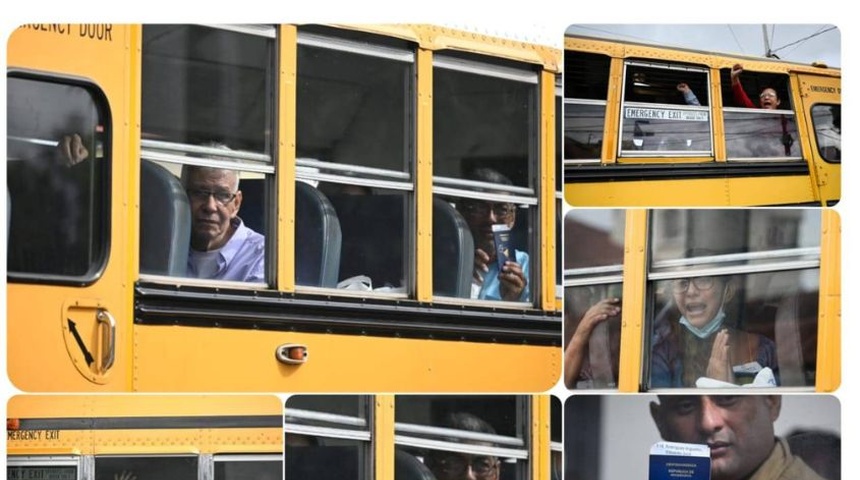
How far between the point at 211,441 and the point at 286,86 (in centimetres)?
79

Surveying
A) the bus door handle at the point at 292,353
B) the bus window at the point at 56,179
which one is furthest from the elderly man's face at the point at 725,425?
the bus window at the point at 56,179

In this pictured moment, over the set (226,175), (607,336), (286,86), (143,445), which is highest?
(286,86)

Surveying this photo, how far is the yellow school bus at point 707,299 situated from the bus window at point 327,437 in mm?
469

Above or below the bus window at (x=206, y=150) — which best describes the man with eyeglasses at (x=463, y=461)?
below

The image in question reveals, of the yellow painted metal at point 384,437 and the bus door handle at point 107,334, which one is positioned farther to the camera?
the yellow painted metal at point 384,437

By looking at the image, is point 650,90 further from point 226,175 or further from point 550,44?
point 226,175

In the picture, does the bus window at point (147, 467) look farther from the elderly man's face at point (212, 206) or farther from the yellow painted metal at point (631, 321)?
the yellow painted metal at point (631, 321)

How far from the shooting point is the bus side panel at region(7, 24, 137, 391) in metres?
2.48

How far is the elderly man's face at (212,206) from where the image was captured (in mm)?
2553

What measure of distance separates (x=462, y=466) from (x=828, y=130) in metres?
1.13

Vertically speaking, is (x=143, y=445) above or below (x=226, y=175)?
below

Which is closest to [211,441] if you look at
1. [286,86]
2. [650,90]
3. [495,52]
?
[286,86]

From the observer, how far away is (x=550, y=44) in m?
2.68

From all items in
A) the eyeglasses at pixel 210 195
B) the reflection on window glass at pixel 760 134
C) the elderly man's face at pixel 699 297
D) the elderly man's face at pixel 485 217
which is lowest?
the elderly man's face at pixel 699 297
